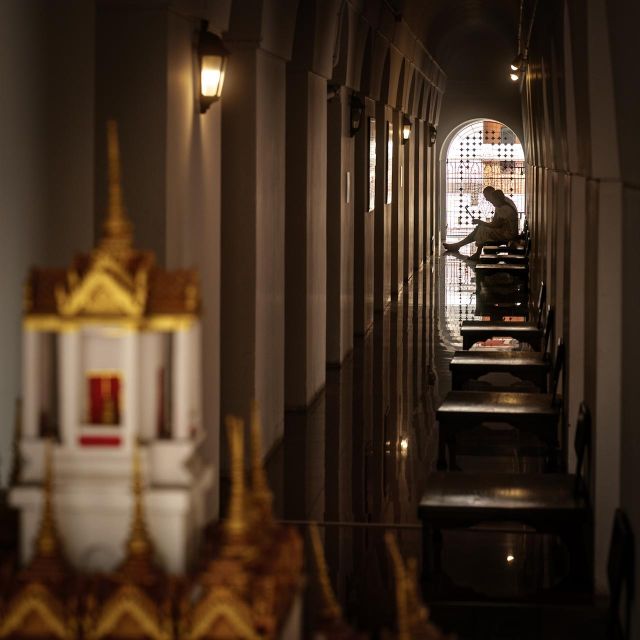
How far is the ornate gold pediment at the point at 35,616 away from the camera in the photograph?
3975mm

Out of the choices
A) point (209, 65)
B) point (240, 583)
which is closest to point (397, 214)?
point (209, 65)

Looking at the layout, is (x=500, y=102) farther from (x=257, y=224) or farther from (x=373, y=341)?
(x=257, y=224)

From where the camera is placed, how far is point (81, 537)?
4164 millimetres

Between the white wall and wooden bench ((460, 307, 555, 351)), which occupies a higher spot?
the white wall

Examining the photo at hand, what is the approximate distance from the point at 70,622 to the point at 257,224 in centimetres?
705

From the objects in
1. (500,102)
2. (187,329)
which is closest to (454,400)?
(187,329)

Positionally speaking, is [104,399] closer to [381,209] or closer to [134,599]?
[134,599]

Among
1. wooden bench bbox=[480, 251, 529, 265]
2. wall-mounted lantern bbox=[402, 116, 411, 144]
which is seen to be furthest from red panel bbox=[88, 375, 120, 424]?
wall-mounted lantern bbox=[402, 116, 411, 144]

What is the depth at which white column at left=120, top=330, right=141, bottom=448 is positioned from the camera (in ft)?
13.6

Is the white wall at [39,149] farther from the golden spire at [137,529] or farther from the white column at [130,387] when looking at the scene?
the golden spire at [137,529]

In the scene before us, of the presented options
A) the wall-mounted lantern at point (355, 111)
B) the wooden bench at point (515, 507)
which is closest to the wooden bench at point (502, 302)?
the wall-mounted lantern at point (355, 111)

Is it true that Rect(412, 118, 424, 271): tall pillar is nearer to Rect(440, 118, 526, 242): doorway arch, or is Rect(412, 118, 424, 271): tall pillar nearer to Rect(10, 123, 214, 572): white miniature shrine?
Rect(440, 118, 526, 242): doorway arch

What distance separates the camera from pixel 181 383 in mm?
4230

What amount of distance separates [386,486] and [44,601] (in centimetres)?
637
